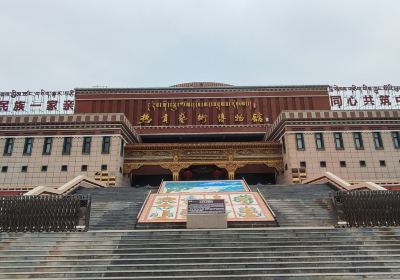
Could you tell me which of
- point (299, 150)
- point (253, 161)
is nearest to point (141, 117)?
point (253, 161)

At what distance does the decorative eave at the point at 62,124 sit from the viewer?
31.1 meters

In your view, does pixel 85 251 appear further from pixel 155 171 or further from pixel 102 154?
pixel 155 171

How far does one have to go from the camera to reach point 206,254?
11.2 metres

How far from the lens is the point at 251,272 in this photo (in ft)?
33.3

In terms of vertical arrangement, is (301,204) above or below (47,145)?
below

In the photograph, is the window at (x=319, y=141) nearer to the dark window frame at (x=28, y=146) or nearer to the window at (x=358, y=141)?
the window at (x=358, y=141)

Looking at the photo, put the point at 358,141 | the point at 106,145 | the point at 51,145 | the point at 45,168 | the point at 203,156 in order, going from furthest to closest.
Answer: the point at 203,156, the point at 358,141, the point at 51,145, the point at 106,145, the point at 45,168

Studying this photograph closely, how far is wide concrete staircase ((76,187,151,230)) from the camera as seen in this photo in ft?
50.9

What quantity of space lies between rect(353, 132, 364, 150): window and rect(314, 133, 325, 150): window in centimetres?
310

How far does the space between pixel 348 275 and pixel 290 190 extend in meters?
12.5

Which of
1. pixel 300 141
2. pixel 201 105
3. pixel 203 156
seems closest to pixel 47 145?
pixel 203 156

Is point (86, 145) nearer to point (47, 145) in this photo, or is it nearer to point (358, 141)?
point (47, 145)

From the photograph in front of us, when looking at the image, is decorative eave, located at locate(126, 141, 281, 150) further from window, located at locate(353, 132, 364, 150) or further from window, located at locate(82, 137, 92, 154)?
window, located at locate(353, 132, 364, 150)

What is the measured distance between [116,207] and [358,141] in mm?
23823
